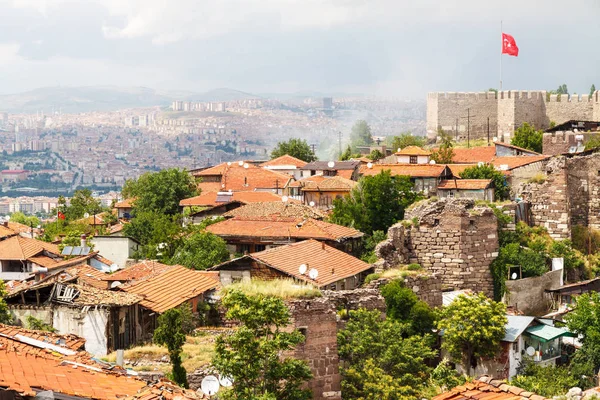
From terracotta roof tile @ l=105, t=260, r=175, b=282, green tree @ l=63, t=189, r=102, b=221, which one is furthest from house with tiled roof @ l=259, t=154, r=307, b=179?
terracotta roof tile @ l=105, t=260, r=175, b=282

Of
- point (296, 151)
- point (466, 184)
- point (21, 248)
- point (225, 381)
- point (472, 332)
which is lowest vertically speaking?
point (472, 332)

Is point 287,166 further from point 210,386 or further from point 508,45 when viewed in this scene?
point 210,386

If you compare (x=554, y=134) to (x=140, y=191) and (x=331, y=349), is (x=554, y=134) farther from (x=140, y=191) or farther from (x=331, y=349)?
(x=331, y=349)

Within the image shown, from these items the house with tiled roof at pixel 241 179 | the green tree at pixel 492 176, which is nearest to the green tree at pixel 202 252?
the green tree at pixel 492 176

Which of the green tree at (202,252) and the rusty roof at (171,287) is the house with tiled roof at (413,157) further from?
the rusty roof at (171,287)

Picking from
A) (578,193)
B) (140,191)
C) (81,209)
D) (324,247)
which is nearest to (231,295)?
(324,247)

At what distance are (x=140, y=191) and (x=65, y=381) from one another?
99.1ft

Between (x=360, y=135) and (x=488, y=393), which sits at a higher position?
(x=488, y=393)

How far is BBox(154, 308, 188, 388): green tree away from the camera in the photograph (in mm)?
16188

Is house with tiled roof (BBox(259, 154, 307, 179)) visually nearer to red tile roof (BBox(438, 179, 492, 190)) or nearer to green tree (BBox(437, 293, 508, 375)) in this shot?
red tile roof (BBox(438, 179, 492, 190))

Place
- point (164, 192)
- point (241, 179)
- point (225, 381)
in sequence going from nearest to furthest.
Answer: point (225, 381)
point (164, 192)
point (241, 179)

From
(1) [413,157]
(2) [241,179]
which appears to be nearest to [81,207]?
(2) [241,179]

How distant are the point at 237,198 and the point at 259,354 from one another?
22144 millimetres

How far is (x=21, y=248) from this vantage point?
1246 inches
